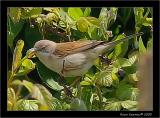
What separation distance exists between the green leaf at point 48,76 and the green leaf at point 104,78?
0.67 ft

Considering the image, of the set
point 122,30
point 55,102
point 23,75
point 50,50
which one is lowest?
point 55,102

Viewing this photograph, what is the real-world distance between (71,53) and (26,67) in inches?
9.3

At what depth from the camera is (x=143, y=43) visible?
153cm

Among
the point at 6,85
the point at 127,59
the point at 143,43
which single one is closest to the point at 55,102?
the point at 6,85

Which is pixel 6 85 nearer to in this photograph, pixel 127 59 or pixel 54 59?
pixel 54 59

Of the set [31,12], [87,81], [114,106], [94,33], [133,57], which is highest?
[31,12]

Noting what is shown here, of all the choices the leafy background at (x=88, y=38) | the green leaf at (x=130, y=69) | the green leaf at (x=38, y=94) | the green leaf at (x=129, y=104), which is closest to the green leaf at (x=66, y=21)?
the leafy background at (x=88, y=38)

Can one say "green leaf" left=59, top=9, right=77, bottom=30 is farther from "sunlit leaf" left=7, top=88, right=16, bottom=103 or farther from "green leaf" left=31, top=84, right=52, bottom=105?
"green leaf" left=31, top=84, right=52, bottom=105

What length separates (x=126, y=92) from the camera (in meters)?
1.54

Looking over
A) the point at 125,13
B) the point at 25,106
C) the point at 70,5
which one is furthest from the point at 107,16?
the point at 25,106

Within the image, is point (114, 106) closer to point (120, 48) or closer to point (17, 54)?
point (120, 48)

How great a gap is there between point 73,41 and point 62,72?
0.55 ft

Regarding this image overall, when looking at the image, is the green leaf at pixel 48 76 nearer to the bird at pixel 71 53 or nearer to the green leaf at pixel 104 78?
the bird at pixel 71 53

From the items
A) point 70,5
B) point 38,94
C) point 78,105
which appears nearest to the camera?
point 38,94
